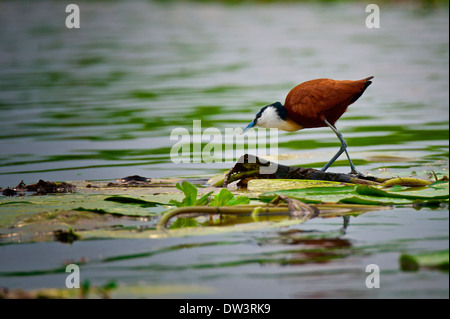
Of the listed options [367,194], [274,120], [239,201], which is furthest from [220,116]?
[239,201]

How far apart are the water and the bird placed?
555 mm

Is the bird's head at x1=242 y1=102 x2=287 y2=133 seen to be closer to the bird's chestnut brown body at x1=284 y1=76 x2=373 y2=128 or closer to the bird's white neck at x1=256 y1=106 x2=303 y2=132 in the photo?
the bird's white neck at x1=256 y1=106 x2=303 y2=132

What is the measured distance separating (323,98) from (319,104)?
7 cm

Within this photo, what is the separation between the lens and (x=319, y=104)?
22.0 feet

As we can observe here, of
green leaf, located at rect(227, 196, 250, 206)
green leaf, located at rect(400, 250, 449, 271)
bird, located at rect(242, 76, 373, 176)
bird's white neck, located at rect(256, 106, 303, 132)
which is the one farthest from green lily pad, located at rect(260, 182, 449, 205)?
bird's white neck, located at rect(256, 106, 303, 132)

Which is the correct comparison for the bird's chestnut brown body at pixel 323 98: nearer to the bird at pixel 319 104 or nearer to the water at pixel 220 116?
the bird at pixel 319 104

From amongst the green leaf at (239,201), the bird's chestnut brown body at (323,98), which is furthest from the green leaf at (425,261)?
the bird's chestnut brown body at (323,98)

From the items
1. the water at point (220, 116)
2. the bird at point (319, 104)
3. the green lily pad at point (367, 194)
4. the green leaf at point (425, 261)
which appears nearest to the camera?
the green leaf at point (425, 261)

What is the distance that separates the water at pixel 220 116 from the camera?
388cm

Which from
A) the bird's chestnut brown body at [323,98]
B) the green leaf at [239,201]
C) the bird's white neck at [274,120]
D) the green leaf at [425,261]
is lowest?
the green leaf at [425,261]

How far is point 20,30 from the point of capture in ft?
95.7

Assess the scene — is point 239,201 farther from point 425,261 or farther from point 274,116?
point 274,116

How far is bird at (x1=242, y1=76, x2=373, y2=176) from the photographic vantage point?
6595 millimetres
